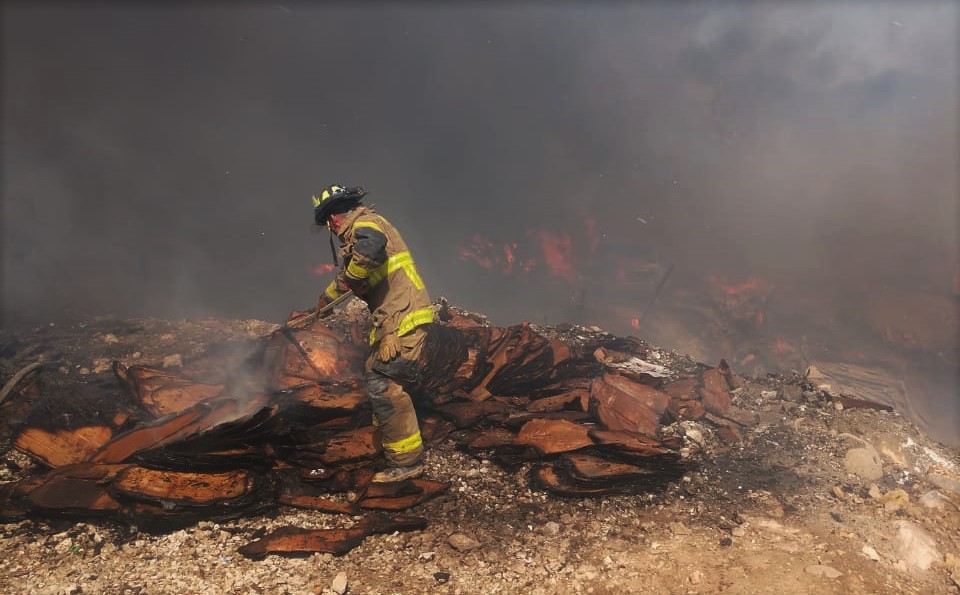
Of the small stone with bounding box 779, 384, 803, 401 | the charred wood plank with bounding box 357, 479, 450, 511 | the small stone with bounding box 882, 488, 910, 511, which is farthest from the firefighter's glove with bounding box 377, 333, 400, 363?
the small stone with bounding box 779, 384, 803, 401

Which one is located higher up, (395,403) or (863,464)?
(395,403)

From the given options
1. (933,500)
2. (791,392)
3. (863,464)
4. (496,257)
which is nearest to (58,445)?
(863,464)

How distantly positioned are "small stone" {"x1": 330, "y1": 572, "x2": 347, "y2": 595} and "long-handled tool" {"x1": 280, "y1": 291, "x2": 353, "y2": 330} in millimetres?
2078

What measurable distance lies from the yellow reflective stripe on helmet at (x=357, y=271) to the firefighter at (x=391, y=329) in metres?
0.04

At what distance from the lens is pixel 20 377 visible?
414 cm

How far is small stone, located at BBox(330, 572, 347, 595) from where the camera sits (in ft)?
8.37

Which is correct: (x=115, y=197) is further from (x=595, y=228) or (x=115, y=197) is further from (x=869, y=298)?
(x=869, y=298)

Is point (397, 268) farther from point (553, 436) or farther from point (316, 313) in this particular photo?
point (553, 436)

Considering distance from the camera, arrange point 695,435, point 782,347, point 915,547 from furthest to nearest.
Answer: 1. point 782,347
2. point 695,435
3. point 915,547

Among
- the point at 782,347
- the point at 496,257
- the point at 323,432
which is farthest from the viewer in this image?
the point at 496,257

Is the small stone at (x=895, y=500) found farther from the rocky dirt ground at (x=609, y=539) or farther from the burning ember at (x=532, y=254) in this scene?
the burning ember at (x=532, y=254)

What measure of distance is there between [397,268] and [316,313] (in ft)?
3.37

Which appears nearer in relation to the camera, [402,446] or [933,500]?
[402,446]

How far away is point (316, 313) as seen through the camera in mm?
3990
